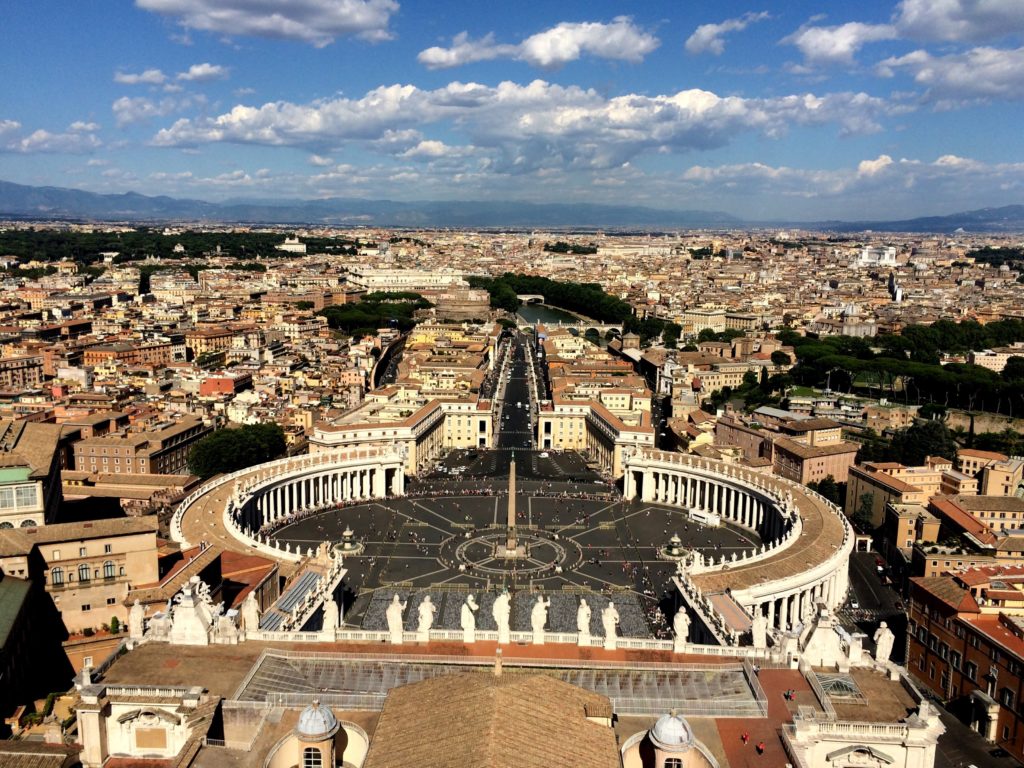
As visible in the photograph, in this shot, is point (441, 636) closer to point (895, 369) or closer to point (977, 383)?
point (977, 383)

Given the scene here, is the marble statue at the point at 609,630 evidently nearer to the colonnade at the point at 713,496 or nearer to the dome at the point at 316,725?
the dome at the point at 316,725

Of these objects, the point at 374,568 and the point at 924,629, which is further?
the point at 374,568

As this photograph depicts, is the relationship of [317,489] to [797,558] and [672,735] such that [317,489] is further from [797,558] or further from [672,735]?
[672,735]

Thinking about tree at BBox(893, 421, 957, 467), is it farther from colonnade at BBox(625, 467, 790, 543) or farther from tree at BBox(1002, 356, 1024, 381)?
tree at BBox(1002, 356, 1024, 381)

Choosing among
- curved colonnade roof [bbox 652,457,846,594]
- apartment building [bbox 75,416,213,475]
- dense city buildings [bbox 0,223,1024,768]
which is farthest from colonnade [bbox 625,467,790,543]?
apartment building [bbox 75,416,213,475]

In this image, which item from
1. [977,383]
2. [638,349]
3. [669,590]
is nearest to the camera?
[669,590]

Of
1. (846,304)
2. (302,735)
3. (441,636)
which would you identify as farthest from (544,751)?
(846,304)

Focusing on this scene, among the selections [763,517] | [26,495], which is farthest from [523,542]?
[26,495]
